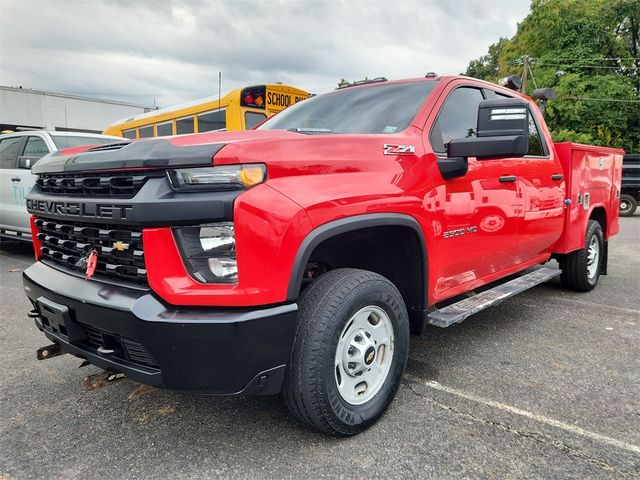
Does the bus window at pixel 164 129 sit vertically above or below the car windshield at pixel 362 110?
above

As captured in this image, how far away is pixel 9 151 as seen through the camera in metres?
7.42

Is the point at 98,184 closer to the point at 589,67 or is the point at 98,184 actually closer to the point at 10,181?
the point at 10,181

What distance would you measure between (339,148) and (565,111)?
2444 cm

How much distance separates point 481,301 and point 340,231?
1564mm

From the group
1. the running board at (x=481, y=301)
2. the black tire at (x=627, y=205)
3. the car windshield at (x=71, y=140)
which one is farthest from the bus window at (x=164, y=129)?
the black tire at (x=627, y=205)

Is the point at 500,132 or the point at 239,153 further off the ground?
the point at 500,132

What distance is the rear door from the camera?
23.2 ft

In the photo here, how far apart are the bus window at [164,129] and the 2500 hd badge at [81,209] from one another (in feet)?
24.5

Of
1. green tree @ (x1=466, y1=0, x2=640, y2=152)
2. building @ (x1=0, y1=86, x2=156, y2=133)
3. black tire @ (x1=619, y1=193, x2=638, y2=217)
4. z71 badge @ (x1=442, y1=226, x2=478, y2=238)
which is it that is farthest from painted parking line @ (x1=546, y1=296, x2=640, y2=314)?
building @ (x1=0, y1=86, x2=156, y2=133)

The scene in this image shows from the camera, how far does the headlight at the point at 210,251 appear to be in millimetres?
1995

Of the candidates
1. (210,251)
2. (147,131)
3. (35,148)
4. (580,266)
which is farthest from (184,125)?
(210,251)

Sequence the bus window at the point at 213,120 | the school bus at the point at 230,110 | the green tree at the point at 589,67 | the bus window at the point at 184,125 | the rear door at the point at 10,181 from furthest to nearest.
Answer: the green tree at the point at 589,67 → the bus window at the point at 184,125 → the bus window at the point at 213,120 → the school bus at the point at 230,110 → the rear door at the point at 10,181

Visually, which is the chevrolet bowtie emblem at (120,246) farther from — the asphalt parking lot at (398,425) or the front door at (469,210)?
the front door at (469,210)

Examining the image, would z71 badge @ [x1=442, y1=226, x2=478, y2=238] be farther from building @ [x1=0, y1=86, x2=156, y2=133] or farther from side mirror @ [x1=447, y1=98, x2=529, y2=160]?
building @ [x1=0, y1=86, x2=156, y2=133]
